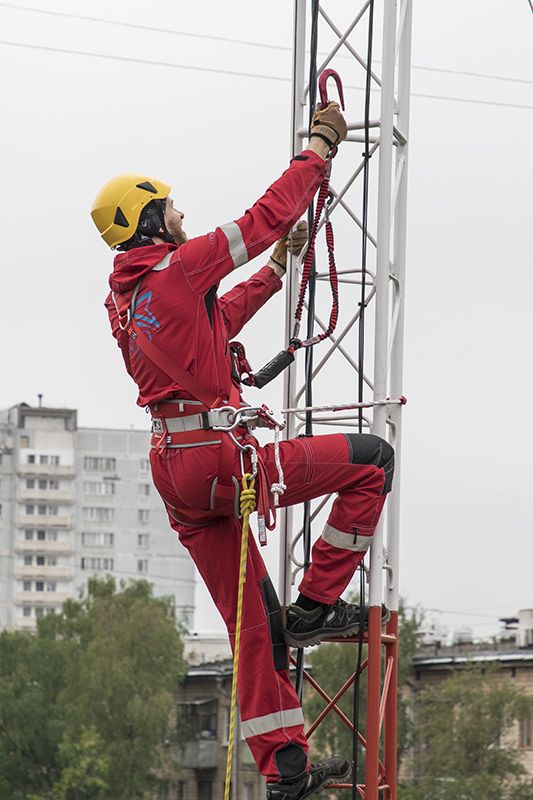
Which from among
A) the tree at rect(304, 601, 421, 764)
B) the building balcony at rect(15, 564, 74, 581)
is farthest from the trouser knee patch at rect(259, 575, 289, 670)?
the building balcony at rect(15, 564, 74, 581)

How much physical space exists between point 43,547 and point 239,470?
275 ft

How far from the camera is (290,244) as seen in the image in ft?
26.0

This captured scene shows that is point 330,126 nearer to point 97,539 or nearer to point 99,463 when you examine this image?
point 99,463

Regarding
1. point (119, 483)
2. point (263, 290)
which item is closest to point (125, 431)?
point (119, 483)

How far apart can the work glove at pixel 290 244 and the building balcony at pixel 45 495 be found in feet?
270

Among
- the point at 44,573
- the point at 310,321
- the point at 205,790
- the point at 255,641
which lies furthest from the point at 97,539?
the point at 255,641

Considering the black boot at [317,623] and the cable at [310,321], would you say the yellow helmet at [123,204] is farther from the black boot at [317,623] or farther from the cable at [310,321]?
the black boot at [317,623]

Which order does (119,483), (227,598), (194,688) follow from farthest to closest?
1. (119,483)
2. (194,688)
3. (227,598)

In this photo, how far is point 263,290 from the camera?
782cm

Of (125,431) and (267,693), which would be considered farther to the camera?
(125,431)

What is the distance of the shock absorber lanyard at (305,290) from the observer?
7.54 m

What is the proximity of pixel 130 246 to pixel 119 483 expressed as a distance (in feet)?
282

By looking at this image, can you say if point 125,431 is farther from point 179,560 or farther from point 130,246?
point 130,246

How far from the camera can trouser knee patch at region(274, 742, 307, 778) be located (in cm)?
705
